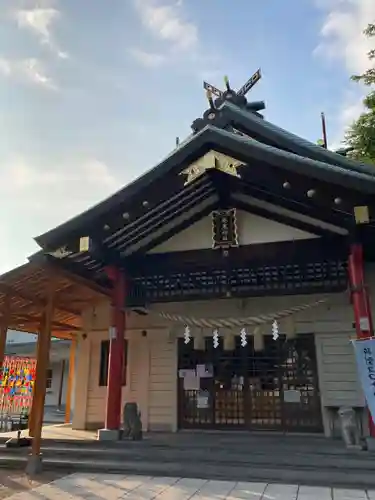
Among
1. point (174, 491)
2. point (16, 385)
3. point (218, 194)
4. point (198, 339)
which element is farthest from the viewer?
point (16, 385)

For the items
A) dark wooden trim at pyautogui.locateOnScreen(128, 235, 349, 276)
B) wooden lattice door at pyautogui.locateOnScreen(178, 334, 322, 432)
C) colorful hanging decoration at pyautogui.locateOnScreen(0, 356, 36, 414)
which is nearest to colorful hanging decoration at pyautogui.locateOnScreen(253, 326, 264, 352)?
wooden lattice door at pyautogui.locateOnScreen(178, 334, 322, 432)

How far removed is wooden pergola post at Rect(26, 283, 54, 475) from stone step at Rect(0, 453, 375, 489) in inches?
14.4

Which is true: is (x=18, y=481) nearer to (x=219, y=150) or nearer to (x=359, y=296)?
(x=219, y=150)

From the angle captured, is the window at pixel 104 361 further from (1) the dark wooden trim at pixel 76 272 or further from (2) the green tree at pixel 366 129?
(2) the green tree at pixel 366 129

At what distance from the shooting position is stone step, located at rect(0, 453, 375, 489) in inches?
224

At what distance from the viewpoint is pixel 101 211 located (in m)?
8.08

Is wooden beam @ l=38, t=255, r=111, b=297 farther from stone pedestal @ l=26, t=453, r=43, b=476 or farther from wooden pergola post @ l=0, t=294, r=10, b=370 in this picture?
stone pedestal @ l=26, t=453, r=43, b=476

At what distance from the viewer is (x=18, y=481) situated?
6.20m

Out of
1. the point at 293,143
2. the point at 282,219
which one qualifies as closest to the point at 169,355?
the point at 282,219

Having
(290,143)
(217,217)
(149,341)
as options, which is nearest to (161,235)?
(217,217)

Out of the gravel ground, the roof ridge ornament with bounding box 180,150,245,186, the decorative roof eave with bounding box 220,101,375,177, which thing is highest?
the decorative roof eave with bounding box 220,101,375,177

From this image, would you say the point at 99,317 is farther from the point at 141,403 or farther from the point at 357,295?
the point at 357,295

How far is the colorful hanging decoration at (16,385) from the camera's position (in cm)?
1166

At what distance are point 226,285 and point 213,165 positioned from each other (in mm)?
3080
